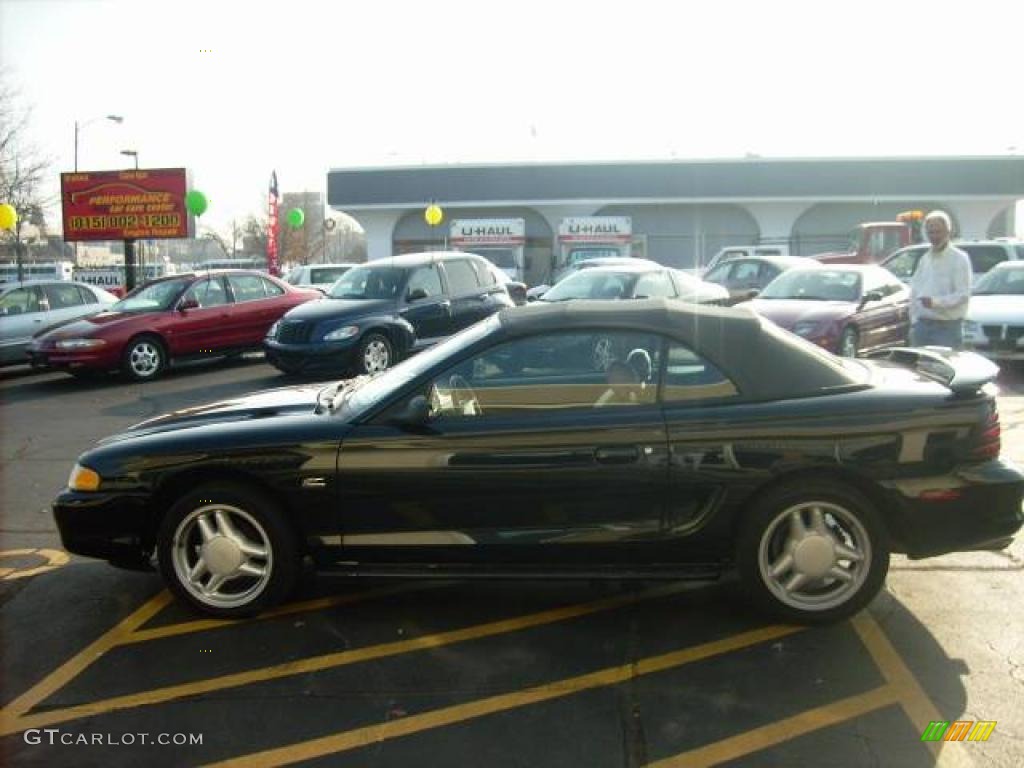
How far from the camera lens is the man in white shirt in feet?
23.6

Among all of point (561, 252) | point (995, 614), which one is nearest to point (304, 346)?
point (995, 614)

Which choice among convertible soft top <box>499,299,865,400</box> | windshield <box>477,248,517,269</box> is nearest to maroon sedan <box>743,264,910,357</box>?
convertible soft top <box>499,299,865,400</box>

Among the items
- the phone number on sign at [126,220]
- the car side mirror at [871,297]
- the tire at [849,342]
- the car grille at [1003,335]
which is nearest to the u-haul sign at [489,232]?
the phone number on sign at [126,220]

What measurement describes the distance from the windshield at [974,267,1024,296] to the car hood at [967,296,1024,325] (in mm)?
411

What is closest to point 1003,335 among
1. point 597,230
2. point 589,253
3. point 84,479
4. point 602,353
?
point 602,353

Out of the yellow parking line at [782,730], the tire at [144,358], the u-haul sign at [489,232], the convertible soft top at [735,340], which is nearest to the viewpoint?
the yellow parking line at [782,730]

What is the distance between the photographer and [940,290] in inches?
287

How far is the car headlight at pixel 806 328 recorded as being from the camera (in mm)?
10516

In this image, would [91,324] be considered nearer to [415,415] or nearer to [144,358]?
[144,358]

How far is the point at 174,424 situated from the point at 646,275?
8.10 m

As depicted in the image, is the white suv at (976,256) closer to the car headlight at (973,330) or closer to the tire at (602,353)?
the car headlight at (973,330)

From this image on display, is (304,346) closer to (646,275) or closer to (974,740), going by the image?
(646,275)

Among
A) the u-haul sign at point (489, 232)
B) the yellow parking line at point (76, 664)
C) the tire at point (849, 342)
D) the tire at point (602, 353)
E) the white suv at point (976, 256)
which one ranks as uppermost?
the u-haul sign at point (489, 232)

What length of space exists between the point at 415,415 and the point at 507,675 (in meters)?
1.17
